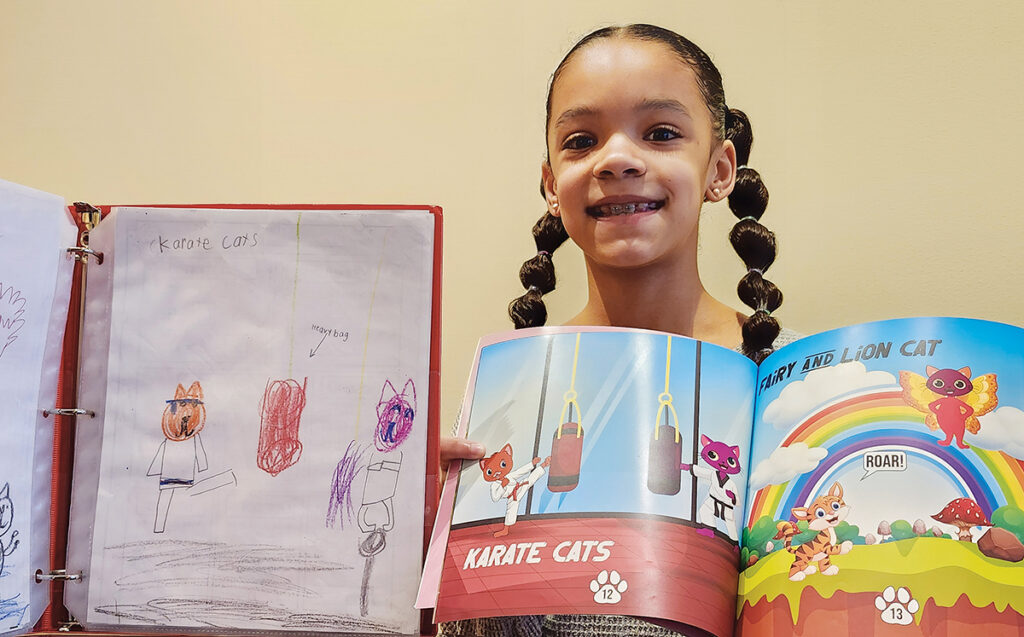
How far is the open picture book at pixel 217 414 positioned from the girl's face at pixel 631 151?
210 millimetres

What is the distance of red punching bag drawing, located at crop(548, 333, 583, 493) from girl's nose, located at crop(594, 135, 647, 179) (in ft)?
0.83

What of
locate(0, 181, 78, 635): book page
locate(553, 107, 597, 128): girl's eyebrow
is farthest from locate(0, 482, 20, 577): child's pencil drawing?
locate(553, 107, 597, 128): girl's eyebrow

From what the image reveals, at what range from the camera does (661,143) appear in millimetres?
847

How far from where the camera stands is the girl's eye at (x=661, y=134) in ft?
2.78

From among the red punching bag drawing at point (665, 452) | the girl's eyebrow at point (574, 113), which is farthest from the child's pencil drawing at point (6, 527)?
the girl's eyebrow at point (574, 113)

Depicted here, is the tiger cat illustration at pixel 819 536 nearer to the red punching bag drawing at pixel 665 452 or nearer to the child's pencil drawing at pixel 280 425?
the red punching bag drawing at pixel 665 452

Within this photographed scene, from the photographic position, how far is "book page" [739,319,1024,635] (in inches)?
21.9

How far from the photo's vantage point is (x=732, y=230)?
100 cm

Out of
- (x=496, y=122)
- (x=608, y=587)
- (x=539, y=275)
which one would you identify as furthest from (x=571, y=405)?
(x=496, y=122)

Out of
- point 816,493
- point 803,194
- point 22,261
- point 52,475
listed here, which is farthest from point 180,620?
point 803,194

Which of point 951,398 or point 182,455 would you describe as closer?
point 951,398

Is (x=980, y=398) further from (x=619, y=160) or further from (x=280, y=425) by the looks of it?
(x=280, y=425)

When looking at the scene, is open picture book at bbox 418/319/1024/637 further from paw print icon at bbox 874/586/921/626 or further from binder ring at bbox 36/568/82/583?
binder ring at bbox 36/568/82/583

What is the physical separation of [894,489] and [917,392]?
0.07m
